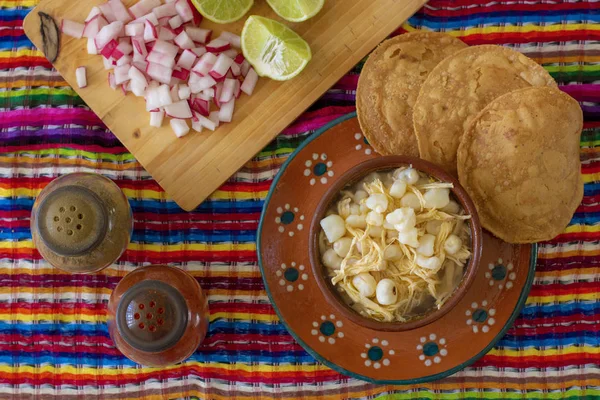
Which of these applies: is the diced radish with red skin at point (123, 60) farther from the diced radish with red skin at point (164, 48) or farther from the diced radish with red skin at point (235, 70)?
the diced radish with red skin at point (235, 70)

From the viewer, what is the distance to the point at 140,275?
173 centimetres

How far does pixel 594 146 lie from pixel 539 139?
0.39 metres

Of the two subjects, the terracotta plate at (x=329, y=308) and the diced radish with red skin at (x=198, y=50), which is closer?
the terracotta plate at (x=329, y=308)

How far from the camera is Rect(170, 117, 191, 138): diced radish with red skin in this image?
1.79 m

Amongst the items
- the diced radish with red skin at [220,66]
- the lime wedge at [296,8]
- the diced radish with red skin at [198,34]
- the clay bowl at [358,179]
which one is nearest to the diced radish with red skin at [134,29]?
the diced radish with red skin at [198,34]

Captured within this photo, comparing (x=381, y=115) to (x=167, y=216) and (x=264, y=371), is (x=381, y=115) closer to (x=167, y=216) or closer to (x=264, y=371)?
(x=167, y=216)

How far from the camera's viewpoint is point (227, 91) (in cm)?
178

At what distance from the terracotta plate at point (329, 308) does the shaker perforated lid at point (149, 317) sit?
0.26m

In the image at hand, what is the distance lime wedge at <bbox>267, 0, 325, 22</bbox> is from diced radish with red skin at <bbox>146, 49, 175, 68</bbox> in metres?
0.31

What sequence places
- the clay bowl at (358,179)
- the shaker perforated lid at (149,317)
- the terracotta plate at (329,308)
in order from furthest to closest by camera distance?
the terracotta plate at (329,308) < the shaker perforated lid at (149,317) < the clay bowl at (358,179)

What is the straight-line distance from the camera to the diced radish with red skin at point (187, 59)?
5.89ft

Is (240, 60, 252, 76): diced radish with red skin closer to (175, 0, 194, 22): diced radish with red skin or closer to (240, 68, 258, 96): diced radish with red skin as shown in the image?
(240, 68, 258, 96): diced radish with red skin

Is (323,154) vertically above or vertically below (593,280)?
above

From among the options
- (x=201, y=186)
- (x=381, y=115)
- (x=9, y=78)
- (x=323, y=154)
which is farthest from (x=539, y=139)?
(x=9, y=78)
